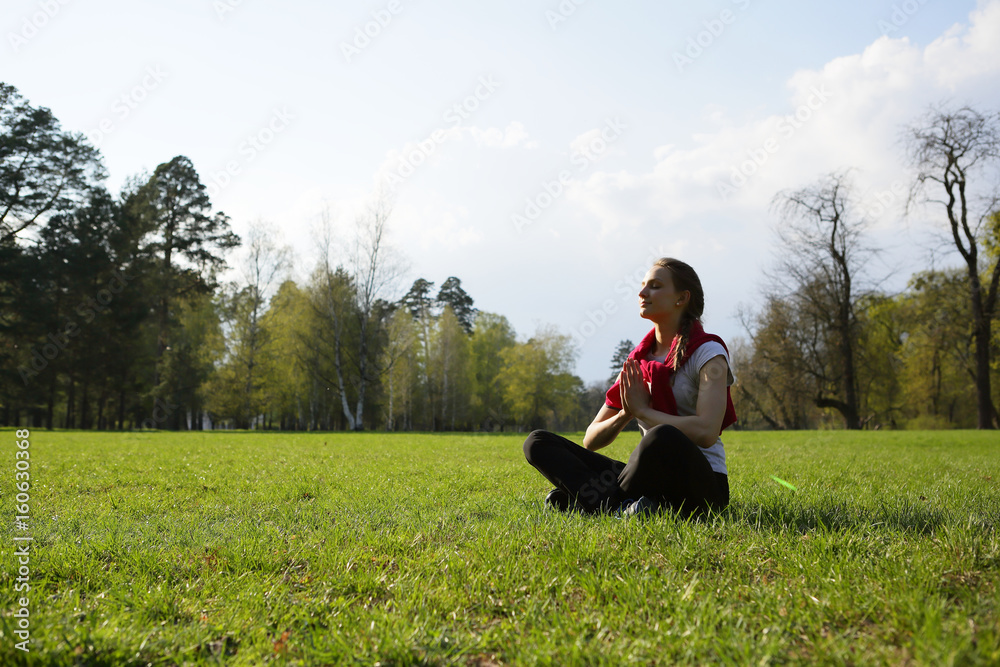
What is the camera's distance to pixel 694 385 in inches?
152

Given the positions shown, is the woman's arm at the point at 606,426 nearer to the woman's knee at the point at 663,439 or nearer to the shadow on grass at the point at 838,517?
the woman's knee at the point at 663,439

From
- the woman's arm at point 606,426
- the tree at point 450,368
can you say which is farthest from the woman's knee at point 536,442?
the tree at point 450,368

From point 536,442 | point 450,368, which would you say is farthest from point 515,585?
point 450,368

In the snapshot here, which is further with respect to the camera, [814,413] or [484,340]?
[484,340]

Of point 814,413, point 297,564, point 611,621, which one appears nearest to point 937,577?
point 611,621

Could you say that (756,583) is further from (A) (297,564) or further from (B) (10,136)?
(B) (10,136)

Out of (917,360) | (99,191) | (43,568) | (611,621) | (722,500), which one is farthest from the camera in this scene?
(917,360)

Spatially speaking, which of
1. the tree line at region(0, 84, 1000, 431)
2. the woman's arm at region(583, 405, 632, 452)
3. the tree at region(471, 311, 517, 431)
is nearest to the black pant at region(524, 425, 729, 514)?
the woman's arm at region(583, 405, 632, 452)

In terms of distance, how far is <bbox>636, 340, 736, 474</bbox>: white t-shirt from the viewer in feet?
12.3

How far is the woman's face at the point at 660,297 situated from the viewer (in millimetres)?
3992

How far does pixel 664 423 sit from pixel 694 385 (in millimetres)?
513

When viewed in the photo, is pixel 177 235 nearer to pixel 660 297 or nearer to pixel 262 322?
pixel 262 322

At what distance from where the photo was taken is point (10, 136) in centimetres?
2750

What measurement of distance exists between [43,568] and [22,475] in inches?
208
